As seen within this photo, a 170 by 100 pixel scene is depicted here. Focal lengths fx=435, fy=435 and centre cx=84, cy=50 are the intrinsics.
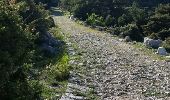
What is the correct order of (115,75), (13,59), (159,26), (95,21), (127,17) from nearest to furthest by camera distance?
(13,59) < (115,75) < (159,26) < (95,21) < (127,17)

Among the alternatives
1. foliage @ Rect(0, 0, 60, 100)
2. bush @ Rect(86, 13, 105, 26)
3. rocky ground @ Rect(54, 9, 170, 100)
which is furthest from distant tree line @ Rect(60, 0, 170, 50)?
foliage @ Rect(0, 0, 60, 100)

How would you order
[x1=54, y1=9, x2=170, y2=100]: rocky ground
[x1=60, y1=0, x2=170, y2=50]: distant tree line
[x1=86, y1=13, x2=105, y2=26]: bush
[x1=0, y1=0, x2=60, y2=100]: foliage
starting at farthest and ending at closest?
[x1=86, y1=13, x2=105, y2=26]: bush, [x1=60, y1=0, x2=170, y2=50]: distant tree line, [x1=54, y1=9, x2=170, y2=100]: rocky ground, [x1=0, y1=0, x2=60, y2=100]: foliage

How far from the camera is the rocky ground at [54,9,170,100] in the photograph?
23.4 m

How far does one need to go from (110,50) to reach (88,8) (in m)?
48.5

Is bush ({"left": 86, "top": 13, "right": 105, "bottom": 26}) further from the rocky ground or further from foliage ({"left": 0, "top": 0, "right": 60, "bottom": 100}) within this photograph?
foliage ({"left": 0, "top": 0, "right": 60, "bottom": 100})

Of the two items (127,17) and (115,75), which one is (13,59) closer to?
(115,75)

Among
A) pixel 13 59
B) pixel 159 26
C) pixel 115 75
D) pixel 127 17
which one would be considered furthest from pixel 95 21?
pixel 13 59

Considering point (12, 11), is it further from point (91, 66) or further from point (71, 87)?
point (91, 66)

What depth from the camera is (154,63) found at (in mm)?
37781

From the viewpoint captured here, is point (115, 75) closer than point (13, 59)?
No

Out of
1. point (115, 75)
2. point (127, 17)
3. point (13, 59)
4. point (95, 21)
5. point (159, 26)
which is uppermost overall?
point (13, 59)

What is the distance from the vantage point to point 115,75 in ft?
97.1

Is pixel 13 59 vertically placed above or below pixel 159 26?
above

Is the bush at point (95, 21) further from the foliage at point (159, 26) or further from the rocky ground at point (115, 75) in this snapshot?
the rocky ground at point (115, 75)
